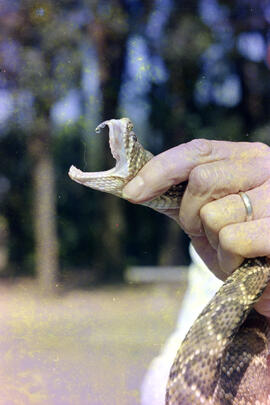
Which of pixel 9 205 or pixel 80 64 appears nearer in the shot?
pixel 80 64

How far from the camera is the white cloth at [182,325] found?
2.63 feet

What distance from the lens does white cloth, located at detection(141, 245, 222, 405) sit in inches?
31.5

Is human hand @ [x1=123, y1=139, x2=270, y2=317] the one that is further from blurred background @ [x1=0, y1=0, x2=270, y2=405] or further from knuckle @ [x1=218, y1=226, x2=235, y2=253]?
blurred background @ [x1=0, y1=0, x2=270, y2=405]

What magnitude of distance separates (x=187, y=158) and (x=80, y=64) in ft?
1.40

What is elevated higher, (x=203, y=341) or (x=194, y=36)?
(x=194, y=36)

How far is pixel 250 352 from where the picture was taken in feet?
1.56

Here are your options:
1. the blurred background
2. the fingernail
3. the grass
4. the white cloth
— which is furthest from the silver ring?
the grass

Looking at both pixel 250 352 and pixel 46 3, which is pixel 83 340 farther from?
pixel 46 3

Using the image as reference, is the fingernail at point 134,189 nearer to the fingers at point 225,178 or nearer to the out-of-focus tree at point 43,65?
the fingers at point 225,178

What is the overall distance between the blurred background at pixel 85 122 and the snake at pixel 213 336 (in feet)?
0.51

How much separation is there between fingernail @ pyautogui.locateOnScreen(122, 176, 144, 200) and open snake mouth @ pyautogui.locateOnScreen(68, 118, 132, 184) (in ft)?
0.04

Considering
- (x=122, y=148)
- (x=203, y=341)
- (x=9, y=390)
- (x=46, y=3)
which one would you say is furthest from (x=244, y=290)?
(x=46, y=3)

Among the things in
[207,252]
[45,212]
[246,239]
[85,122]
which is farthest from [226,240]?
[45,212]

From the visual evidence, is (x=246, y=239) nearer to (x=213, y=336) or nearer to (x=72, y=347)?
(x=213, y=336)
